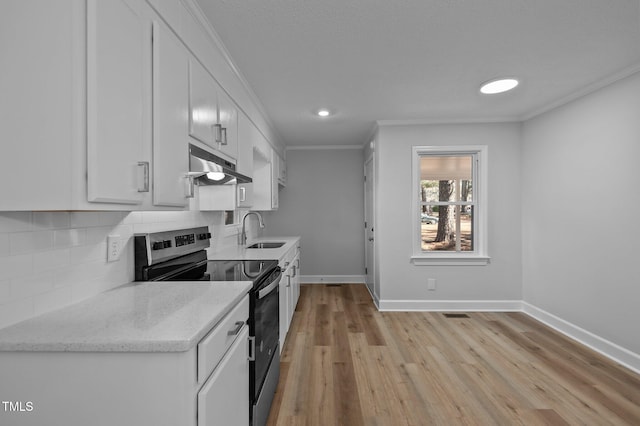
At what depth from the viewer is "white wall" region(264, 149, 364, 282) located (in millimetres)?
5395

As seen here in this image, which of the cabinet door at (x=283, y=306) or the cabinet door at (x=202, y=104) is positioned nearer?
the cabinet door at (x=202, y=104)

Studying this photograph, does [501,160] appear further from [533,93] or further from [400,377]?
[400,377]

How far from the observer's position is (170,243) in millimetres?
1866

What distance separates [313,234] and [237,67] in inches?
132

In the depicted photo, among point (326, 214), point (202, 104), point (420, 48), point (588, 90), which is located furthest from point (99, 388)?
point (326, 214)

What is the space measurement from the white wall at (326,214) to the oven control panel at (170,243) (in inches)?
123

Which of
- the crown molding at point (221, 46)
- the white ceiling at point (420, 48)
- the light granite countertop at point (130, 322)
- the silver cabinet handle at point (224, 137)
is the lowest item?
the light granite countertop at point (130, 322)

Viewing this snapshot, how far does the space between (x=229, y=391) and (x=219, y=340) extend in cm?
25

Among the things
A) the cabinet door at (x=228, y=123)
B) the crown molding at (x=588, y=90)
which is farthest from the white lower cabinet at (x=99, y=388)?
the crown molding at (x=588, y=90)

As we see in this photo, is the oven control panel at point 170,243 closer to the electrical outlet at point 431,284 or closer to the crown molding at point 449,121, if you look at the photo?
the crown molding at point 449,121

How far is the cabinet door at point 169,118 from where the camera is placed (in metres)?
1.32

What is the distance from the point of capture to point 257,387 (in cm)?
167

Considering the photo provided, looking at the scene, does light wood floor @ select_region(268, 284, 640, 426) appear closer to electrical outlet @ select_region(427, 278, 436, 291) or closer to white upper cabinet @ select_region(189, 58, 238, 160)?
electrical outlet @ select_region(427, 278, 436, 291)

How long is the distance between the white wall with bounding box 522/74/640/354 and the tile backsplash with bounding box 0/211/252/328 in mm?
3533
